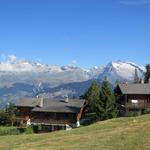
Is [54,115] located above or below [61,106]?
below

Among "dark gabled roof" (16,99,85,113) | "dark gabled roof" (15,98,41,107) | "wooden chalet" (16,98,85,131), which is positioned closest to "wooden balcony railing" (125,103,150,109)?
"wooden chalet" (16,98,85,131)

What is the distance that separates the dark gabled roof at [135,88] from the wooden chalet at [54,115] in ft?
37.8

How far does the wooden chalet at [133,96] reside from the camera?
108188 mm

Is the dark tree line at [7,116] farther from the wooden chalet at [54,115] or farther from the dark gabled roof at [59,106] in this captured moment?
the dark gabled roof at [59,106]

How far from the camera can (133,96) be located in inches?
4419

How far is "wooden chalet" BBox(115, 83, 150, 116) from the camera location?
355ft

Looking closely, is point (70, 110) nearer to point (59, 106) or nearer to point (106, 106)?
point (59, 106)

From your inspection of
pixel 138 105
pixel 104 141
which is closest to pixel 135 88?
pixel 138 105

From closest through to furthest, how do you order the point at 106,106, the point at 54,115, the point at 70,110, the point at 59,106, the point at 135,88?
the point at 106,106 < the point at 135,88 < the point at 70,110 < the point at 54,115 < the point at 59,106

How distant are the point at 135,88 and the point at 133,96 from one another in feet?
7.56

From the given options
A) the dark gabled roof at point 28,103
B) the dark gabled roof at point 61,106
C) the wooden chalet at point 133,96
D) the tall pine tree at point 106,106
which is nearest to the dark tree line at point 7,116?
the dark gabled roof at point 61,106

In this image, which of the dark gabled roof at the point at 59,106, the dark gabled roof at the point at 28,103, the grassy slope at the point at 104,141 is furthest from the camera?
the dark gabled roof at the point at 28,103

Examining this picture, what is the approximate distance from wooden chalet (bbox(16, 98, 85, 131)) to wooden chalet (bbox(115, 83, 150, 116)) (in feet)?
34.3

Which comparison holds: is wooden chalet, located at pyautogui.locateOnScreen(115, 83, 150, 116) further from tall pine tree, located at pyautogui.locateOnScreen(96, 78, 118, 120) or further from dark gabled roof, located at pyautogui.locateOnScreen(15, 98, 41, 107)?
dark gabled roof, located at pyautogui.locateOnScreen(15, 98, 41, 107)
